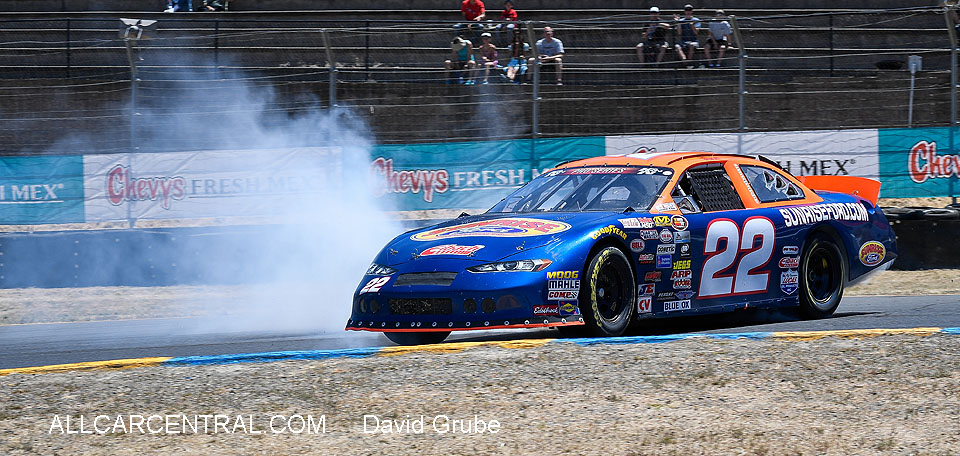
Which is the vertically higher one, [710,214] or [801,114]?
[801,114]

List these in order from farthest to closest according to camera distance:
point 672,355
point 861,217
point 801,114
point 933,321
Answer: point 801,114
point 861,217
point 933,321
point 672,355

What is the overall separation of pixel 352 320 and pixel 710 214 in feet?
7.76

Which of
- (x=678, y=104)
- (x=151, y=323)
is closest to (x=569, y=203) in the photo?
(x=151, y=323)

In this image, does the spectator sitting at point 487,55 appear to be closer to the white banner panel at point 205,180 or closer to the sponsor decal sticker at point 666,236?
the white banner panel at point 205,180

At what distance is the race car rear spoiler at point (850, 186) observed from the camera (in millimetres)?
8867

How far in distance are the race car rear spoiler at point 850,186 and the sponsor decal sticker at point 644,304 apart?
97.0 inches

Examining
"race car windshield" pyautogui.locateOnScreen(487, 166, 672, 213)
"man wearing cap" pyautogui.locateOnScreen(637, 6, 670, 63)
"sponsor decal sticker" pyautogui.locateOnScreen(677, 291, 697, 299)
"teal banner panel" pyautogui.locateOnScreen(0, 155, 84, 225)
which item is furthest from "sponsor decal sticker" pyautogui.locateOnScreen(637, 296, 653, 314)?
"man wearing cap" pyautogui.locateOnScreen(637, 6, 670, 63)

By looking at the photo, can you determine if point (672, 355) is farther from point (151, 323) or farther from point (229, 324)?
point (151, 323)

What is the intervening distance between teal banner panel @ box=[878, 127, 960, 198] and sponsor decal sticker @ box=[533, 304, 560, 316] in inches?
333

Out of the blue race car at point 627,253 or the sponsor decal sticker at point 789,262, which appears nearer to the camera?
the blue race car at point 627,253

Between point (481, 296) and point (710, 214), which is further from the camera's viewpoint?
point (710, 214)

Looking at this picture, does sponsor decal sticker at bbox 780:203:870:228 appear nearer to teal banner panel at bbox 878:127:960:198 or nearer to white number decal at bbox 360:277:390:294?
white number decal at bbox 360:277:390:294

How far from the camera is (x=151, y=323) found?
9.58m

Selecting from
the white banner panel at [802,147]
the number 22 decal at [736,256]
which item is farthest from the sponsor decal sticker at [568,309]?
the white banner panel at [802,147]
